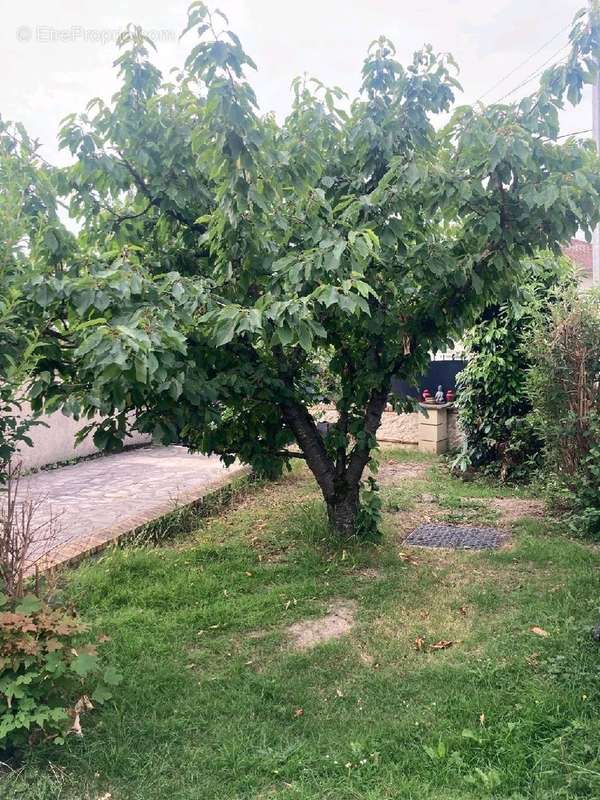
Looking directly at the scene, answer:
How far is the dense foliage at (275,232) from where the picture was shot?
2941 millimetres

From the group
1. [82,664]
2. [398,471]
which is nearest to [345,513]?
[82,664]

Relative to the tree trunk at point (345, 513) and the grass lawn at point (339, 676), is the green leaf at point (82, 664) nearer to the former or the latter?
the grass lawn at point (339, 676)

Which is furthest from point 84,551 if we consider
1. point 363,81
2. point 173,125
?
point 363,81

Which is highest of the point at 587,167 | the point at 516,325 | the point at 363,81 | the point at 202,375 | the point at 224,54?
the point at 363,81

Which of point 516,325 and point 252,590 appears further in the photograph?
point 516,325

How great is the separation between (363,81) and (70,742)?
3801mm

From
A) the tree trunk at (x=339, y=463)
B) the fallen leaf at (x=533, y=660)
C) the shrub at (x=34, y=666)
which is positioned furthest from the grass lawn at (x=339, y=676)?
the tree trunk at (x=339, y=463)

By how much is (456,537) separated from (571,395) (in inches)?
61.7

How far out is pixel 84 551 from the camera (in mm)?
4637

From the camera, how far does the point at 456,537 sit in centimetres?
507

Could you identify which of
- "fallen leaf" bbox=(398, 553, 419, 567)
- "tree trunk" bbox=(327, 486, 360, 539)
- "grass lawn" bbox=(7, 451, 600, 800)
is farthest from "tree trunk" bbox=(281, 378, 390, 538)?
"fallen leaf" bbox=(398, 553, 419, 567)

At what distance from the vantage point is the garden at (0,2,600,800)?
237 cm

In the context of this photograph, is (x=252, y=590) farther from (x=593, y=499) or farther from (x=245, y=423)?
(x=593, y=499)

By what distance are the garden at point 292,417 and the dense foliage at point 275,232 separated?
19 mm
